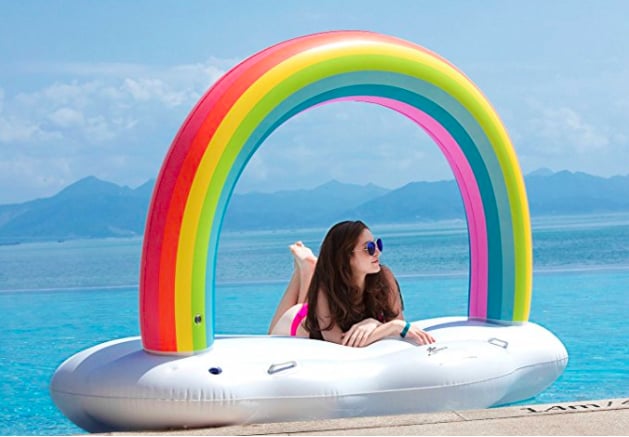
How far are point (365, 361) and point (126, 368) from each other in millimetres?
838

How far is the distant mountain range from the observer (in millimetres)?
41875

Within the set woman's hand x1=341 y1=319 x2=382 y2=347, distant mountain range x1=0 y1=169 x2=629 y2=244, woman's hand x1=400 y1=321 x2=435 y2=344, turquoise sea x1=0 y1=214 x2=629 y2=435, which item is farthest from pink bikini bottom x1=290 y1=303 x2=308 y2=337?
distant mountain range x1=0 y1=169 x2=629 y2=244

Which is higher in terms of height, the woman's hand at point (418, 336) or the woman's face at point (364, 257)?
the woman's face at point (364, 257)

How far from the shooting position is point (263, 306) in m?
10.4

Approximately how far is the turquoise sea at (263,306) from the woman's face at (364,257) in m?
1.68

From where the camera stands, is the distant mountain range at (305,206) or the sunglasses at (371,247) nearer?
the sunglasses at (371,247)

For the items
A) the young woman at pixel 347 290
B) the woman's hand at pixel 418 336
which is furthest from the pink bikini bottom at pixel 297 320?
the woman's hand at pixel 418 336

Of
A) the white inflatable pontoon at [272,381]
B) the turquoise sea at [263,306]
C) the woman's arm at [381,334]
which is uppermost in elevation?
the woman's arm at [381,334]

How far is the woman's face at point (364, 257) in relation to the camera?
3793 millimetres

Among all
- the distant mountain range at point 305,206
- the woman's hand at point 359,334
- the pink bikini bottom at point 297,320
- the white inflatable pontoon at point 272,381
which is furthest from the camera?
the distant mountain range at point 305,206

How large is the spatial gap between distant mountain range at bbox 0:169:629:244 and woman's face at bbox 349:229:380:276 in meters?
37.1

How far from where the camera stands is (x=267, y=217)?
4278 centimetres

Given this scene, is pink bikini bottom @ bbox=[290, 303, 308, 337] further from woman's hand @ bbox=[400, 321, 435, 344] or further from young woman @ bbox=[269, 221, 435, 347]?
woman's hand @ bbox=[400, 321, 435, 344]

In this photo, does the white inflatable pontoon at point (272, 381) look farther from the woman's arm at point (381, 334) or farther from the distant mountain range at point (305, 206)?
the distant mountain range at point (305, 206)
